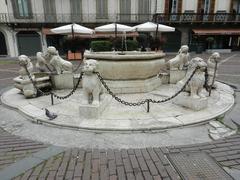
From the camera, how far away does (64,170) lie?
321cm

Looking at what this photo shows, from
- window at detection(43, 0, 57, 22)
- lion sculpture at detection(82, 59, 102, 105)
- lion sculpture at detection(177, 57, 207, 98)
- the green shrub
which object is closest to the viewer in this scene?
lion sculpture at detection(82, 59, 102, 105)

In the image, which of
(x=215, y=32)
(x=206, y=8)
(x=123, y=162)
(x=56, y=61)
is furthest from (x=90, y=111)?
(x=206, y=8)

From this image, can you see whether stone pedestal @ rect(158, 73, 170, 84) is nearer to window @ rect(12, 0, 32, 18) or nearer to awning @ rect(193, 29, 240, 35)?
awning @ rect(193, 29, 240, 35)

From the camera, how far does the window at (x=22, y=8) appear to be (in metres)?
23.4

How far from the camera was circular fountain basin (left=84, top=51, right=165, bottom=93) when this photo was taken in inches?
263

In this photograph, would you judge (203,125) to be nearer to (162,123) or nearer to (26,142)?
(162,123)

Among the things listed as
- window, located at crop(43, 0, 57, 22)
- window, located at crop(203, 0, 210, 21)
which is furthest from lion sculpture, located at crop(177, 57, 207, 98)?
window, located at crop(203, 0, 210, 21)

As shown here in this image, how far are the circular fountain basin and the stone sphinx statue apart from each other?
93cm

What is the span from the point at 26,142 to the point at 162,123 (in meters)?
2.89

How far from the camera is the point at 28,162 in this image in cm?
340

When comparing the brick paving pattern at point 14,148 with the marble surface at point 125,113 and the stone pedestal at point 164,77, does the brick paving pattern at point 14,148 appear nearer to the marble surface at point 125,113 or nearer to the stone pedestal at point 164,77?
the marble surface at point 125,113

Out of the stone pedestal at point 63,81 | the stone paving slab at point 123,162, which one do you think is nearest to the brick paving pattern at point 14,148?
the stone paving slab at point 123,162

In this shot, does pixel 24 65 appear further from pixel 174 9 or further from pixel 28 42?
pixel 174 9

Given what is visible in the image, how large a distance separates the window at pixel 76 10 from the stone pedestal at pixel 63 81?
19209 mm
